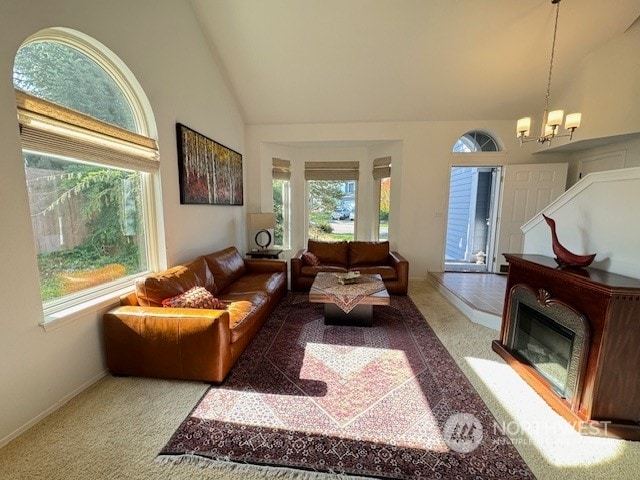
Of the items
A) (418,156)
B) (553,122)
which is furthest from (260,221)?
(553,122)

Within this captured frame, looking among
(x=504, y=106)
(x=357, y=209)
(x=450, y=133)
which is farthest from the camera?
(x=357, y=209)

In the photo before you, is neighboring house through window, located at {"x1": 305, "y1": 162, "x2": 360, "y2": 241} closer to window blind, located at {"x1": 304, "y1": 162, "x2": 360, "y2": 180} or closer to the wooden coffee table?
window blind, located at {"x1": 304, "y1": 162, "x2": 360, "y2": 180}

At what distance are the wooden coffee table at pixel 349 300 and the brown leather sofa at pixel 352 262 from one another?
849 millimetres

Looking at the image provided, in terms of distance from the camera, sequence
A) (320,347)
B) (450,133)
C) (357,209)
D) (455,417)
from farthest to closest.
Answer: (357,209), (450,133), (320,347), (455,417)

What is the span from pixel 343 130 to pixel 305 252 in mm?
2280

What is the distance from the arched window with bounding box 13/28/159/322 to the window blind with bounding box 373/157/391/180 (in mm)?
3820

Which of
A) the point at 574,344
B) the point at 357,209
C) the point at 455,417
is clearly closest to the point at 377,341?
the point at 455,417

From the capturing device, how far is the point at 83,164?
2166 millimetres

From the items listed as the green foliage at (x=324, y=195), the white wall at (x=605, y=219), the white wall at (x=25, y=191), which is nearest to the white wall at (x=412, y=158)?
the green foliage at (x=324, y=195)

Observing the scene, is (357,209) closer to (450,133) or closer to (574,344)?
(450,133)

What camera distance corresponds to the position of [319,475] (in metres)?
1.39

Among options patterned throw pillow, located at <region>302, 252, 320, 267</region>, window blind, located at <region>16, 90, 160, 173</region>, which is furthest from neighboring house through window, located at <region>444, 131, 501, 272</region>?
window blind, located at <region>16, 90, 160, 173</region>

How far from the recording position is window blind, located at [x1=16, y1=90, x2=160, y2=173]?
1686 millimetres

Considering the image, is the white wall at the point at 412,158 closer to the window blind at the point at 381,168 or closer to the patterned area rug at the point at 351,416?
the window blind at the point at 381,168
